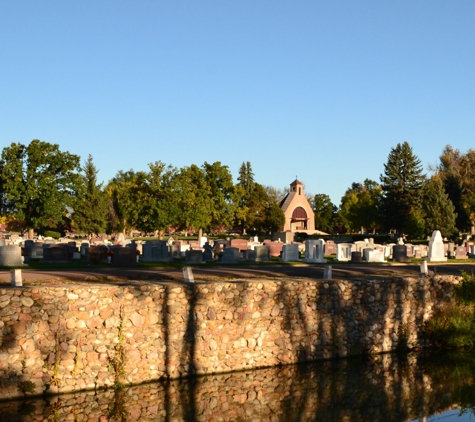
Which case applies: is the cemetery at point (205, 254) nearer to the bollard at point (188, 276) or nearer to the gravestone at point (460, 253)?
the gravestone at point (460, 253)

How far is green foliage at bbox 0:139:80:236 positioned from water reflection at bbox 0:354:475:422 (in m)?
49.2

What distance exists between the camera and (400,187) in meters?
80.8

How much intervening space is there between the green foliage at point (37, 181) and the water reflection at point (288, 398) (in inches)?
1938

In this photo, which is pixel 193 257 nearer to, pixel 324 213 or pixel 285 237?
pixel 285 237

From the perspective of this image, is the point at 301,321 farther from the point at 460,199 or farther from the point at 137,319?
the point at 460,199

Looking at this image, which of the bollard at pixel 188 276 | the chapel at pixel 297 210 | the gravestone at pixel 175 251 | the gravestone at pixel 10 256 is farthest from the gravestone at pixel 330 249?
the chapel at pixel 297 210

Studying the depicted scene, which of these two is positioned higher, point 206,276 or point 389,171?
point 389,171

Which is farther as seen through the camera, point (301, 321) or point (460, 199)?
point (460, 199)

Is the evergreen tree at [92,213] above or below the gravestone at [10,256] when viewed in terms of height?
above

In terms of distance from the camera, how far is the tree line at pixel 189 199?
56.1 metres

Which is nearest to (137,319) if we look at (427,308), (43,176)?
(427,308)

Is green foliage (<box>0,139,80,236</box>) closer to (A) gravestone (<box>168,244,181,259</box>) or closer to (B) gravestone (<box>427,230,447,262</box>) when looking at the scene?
(A) gravestone (<box>168,244,181,259</box>)

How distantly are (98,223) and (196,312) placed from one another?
212ft

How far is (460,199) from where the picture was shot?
2921 inches
